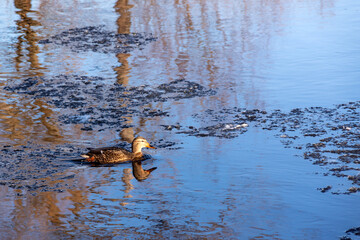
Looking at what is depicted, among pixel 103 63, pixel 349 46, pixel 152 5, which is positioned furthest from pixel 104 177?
pixel 152 5

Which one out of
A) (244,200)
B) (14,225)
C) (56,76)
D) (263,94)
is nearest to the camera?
(14,225)

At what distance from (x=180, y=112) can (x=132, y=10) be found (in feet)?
36.1

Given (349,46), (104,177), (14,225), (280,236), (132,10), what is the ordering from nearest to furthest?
(280,236), (14,225), (104,177), (349,46), (132,10)

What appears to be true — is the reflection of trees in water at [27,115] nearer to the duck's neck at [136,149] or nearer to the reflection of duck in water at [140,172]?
Answer: the duck's neck at [136,149]

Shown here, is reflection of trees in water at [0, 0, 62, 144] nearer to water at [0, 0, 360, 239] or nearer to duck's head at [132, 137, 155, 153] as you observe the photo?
water at [0, 0, 360, 239]

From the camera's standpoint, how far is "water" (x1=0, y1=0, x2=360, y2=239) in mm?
6367

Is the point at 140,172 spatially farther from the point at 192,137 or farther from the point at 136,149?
the point at 192,137

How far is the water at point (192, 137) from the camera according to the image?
637cm

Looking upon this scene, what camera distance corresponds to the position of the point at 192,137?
9.10 meters

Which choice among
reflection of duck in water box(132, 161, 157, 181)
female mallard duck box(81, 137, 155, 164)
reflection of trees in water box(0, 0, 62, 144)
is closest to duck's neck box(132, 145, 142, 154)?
female mallard duck box(81, 137, 155, 164)

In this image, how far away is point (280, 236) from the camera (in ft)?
19.5

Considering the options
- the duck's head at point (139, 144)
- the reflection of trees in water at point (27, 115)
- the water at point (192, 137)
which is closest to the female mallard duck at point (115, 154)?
the duck's head at point (139, 144)

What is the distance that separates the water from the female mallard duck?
0.13 meters

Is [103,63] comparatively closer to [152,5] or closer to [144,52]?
[144,52]
